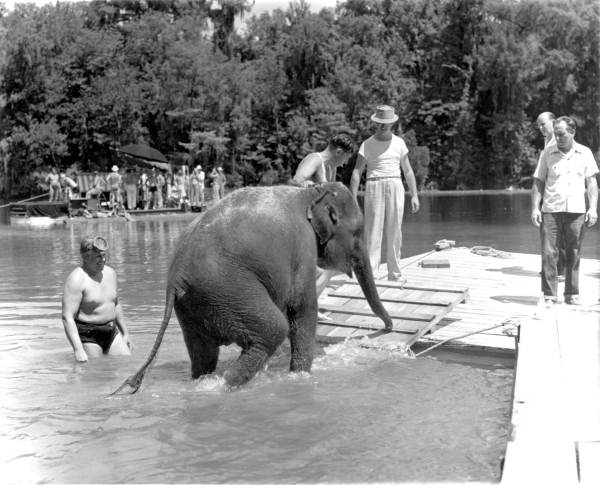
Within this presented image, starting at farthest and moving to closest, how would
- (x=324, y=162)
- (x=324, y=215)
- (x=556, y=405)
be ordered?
(x=324, y=162) < (x=324, y=215) < (x=556, y=405)

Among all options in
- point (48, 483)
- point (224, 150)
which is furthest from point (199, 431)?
point (224, 150)

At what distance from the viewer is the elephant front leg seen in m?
6.39

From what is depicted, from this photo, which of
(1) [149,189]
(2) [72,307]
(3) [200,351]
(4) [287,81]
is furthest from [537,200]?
(4) [287,81]

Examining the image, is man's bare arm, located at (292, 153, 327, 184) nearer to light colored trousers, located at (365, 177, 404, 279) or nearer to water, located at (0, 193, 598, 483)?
water, located at (0, 193, 598, 483)

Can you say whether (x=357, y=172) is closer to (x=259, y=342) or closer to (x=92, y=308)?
(x=92, y=308)

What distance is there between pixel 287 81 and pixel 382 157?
53.7m

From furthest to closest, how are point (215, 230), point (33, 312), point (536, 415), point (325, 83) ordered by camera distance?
point (325, 83) → point (33, 312) → point (215, 230) → point (536, 415)

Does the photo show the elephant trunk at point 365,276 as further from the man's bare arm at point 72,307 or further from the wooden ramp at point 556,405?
the man's bare arm at point 72,307

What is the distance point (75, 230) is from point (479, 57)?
40.6 meters

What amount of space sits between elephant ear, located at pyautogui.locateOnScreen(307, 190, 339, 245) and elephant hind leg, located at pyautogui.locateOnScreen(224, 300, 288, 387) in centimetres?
74

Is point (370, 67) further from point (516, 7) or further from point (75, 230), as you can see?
point (75, 230)

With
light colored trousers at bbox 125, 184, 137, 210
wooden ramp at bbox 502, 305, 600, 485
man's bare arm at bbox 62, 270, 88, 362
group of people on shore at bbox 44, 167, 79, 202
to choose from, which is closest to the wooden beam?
wooden ramp at bbox 502, 305, 600, 485

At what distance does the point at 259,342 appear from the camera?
603cm

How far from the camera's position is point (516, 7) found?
57.3 m
